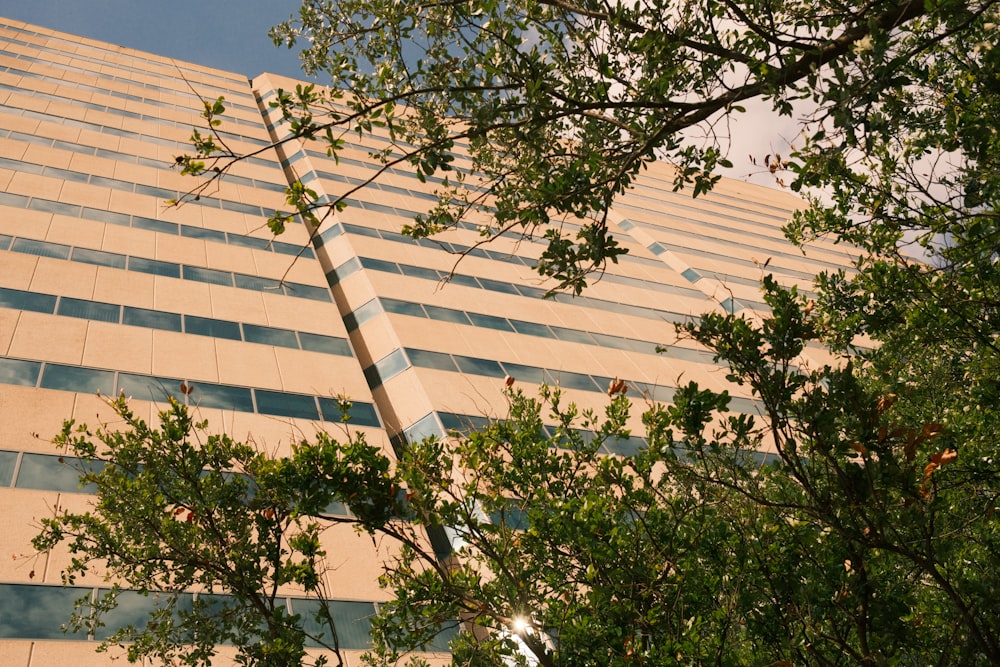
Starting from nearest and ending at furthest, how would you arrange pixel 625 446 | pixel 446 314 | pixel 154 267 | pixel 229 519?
pixel 229 519
pixel 625 446
pixel 154 267
pixel 446 314

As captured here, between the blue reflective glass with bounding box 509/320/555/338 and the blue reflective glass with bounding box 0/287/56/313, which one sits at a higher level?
the blue reflective glass with bounding box 0/287/56/313

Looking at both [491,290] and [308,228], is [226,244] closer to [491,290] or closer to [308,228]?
[308,228]

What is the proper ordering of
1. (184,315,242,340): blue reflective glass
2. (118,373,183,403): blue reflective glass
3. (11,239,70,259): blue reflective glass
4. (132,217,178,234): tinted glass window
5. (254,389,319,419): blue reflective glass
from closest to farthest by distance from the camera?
1. (118,373,183,403): blue reflective glass
2. (254,389,319,419): blue reflective glass
3. (184,315,242,340): blue reflective glass
4. (11,239,70,259): blue reflective glass
5. (132,217,178,234): tinted glass window

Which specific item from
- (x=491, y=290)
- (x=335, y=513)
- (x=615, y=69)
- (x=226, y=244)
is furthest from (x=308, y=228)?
(x=615, y=69)

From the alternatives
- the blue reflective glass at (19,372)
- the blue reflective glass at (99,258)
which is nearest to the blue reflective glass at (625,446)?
the blue reflective glass at (19,372)

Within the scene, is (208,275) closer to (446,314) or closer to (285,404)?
(285,404)

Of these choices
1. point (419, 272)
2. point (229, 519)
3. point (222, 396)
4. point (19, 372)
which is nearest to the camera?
point (229, 519)

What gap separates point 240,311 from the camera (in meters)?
16.4

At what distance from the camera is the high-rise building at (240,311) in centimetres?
1066

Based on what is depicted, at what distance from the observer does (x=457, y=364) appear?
55.8 feet

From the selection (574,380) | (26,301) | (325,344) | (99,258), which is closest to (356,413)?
(325,344)

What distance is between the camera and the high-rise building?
10664mm

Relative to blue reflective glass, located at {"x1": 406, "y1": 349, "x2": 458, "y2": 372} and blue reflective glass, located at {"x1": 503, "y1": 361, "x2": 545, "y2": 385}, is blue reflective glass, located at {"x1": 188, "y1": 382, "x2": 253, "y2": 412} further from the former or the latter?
blue reflective glass, located at {"x1": 503, "y1": 361, "x2": 545, "y2": 385}

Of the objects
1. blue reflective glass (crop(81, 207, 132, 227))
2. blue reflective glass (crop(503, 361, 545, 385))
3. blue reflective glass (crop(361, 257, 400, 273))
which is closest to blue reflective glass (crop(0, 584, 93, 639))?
blue reflective glass (crop(503, 361, 545, 385))
